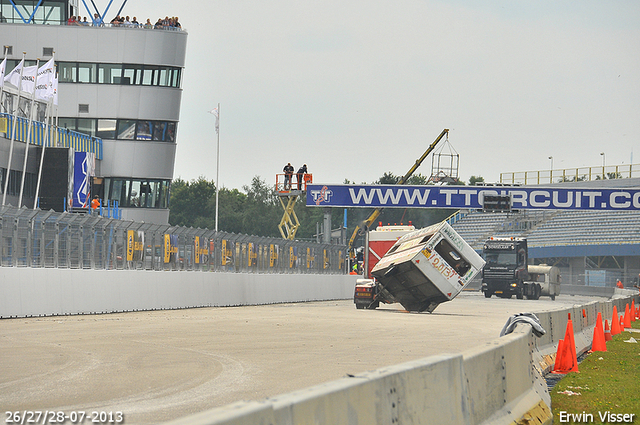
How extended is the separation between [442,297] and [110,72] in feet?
116

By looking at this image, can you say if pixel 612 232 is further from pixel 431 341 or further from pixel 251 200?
pixel 251 200

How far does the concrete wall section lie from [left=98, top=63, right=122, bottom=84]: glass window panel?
25006mm

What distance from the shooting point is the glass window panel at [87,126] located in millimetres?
56906

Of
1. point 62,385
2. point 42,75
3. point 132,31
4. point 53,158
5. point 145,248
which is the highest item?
point 132,31

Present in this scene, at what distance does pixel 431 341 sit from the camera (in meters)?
16.2

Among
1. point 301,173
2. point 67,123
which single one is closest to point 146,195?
point 67,123

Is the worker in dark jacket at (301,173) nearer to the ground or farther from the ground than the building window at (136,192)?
farther from the ground

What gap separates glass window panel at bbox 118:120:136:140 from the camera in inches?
2259

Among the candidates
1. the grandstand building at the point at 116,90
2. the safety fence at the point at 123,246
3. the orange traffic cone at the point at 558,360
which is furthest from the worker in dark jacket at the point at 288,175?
the orange traffic cone at the point at 558,360

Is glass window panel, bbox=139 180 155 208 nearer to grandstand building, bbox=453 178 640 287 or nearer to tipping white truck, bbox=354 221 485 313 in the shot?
grandstand building, bbox=453 178 640 287

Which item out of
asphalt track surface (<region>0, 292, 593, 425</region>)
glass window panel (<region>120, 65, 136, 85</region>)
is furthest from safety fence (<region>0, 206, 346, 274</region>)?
glass window panel (<region>120, 65, 136, 85</region>)

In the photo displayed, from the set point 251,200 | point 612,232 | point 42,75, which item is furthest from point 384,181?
point 42,75

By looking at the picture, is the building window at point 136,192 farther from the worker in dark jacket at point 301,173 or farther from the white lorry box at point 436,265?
the white lorry box at point 436,265

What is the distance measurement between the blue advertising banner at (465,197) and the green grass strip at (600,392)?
39154 mm
